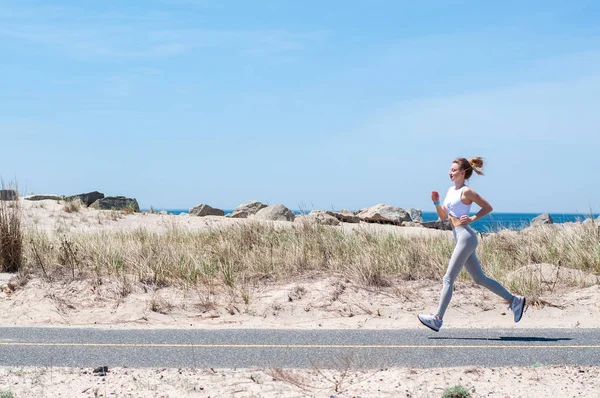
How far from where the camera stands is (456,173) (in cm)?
813

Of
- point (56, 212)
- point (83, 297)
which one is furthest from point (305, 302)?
point (56, 212)

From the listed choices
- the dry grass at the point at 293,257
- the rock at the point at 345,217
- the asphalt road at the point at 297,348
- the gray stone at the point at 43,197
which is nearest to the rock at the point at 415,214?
the rock at the point at 345,217

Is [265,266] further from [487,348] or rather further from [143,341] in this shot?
[487,348]

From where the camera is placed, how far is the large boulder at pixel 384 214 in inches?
1198

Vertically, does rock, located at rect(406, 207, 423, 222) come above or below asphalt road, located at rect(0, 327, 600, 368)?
above

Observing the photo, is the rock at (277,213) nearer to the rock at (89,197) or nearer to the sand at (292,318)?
the rock at (89,197)

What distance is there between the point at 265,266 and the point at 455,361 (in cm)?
616

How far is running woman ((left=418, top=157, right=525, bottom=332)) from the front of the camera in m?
7.96

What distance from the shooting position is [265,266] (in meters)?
12.7

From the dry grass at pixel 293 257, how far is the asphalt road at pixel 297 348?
2761mm

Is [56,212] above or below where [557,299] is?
above

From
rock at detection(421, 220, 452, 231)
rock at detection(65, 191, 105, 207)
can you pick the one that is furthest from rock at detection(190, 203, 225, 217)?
rock at detection(421, 220, 452, 231)

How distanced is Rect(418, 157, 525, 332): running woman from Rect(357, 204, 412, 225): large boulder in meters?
21.7

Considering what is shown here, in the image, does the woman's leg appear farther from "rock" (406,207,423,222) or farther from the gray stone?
"rock" (406,207,423,222)
